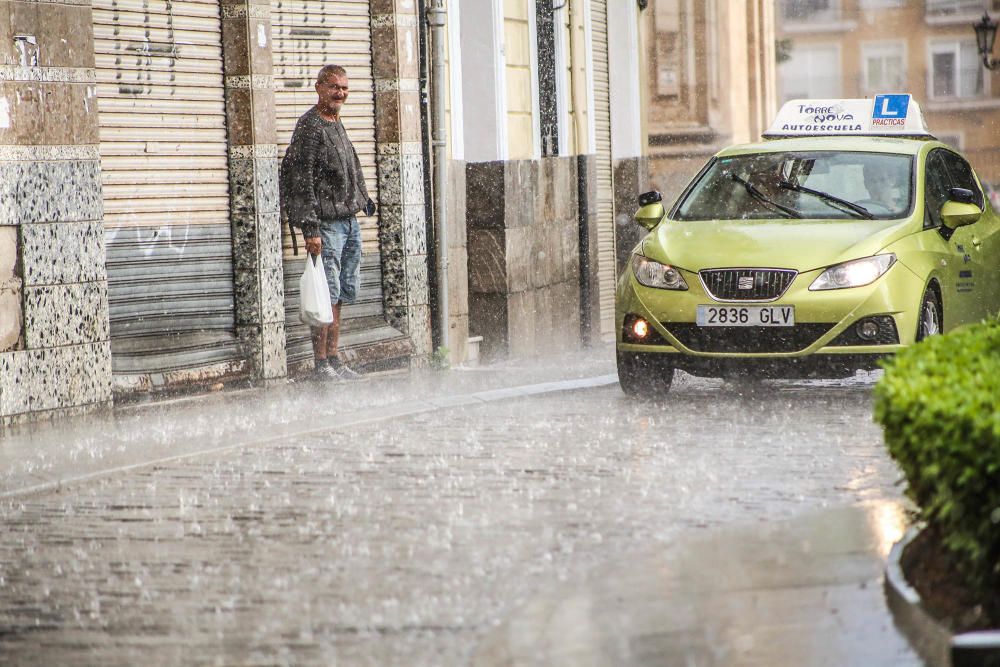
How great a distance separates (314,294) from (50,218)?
87.7 inches

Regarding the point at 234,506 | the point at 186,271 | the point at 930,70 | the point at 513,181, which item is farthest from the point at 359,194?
the point at 930,70

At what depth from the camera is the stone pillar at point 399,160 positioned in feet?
49.7

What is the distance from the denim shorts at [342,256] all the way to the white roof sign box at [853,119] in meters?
3.48

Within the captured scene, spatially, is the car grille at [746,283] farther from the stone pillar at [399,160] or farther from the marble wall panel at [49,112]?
the stone pillar at [399,160]

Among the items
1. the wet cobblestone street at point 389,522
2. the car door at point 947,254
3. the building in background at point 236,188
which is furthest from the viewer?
the car door at point 947,254

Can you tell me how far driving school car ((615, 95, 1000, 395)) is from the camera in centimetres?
1112

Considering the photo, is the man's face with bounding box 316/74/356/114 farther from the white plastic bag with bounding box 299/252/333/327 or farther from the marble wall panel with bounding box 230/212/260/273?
the white plastic bag with bounding box 299/252/333/327

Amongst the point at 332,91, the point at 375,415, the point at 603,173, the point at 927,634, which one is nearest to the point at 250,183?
the point at 332,91

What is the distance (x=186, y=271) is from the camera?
13070 mm

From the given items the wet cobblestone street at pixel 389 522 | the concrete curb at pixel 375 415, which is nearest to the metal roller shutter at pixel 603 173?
the concrete curb at pixel 375 415

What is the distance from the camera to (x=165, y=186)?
42.4 ft

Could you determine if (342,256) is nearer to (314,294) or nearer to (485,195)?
(314,294)

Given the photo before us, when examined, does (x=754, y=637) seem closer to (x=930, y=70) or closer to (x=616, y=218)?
(x=616, y=218)

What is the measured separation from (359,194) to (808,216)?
11.5 feet
